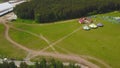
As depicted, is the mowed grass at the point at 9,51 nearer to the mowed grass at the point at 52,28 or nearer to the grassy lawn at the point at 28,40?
the grassy lawn at the point at 28,40

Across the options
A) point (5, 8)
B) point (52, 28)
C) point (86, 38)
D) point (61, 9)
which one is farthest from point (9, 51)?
point (5, 8)

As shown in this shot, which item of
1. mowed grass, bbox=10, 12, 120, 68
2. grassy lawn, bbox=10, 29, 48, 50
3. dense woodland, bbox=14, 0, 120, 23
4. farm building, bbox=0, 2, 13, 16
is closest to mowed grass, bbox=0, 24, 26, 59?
grassy lawn, bbox=10, 29, 48, 50

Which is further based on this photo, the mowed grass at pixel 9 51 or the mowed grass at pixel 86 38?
the mowed grass at pixel 9 51

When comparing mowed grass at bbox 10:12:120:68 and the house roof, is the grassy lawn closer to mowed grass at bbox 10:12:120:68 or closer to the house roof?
Result: mowed grass at bbox 10:12:120:68

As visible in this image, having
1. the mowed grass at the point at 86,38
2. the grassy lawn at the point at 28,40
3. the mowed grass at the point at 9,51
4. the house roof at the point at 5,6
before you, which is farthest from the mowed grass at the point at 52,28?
the house roof at the point at 5,6

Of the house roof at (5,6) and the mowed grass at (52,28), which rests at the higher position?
the mowed grass at (52,28)

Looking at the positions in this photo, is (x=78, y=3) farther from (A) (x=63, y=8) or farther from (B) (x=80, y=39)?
(B) (x=80, y=39)

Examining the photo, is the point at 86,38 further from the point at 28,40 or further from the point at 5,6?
the point at 5,6
